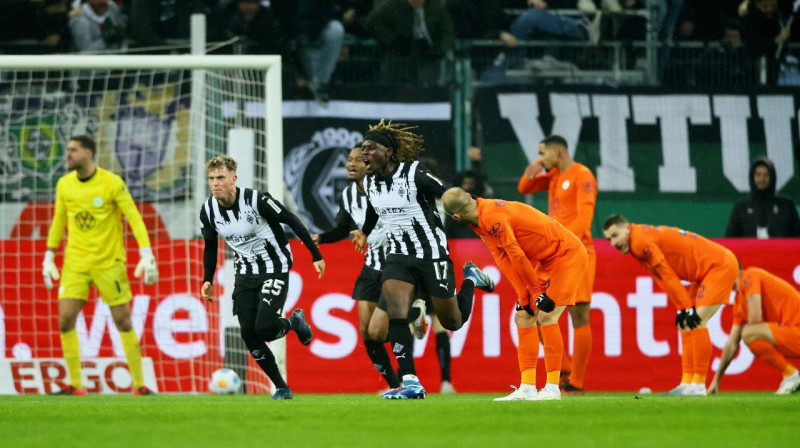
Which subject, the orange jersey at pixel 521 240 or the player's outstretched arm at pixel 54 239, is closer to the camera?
the orange jersey at pixel 521 240

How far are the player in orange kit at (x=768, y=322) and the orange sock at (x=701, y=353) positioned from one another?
1.08ft

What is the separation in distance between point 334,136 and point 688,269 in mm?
4156

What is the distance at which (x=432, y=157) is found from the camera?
1316cm

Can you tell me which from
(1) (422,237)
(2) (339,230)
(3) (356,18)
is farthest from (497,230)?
(3) (356,18)

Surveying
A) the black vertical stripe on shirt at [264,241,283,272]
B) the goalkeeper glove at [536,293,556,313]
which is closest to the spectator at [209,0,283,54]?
the black vertical stripe on shirt at [264,241,283,272]

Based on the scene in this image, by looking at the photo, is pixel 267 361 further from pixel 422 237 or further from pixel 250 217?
pixel 422 237

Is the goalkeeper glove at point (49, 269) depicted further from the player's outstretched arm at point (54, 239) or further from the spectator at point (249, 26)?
the spectator at point (249, 26)

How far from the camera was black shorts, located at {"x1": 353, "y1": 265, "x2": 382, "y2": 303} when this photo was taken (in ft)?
34.1

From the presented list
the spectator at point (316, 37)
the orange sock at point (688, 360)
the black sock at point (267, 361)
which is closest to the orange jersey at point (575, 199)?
Result: the orange sock at point (688, 360)

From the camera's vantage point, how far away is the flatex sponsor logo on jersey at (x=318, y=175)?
12926 millimetres

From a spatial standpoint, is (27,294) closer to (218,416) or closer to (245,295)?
(245,295)

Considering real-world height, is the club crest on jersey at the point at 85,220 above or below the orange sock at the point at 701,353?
above

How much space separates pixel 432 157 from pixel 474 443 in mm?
7149

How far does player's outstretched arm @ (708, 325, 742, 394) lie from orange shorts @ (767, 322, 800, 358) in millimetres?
373
